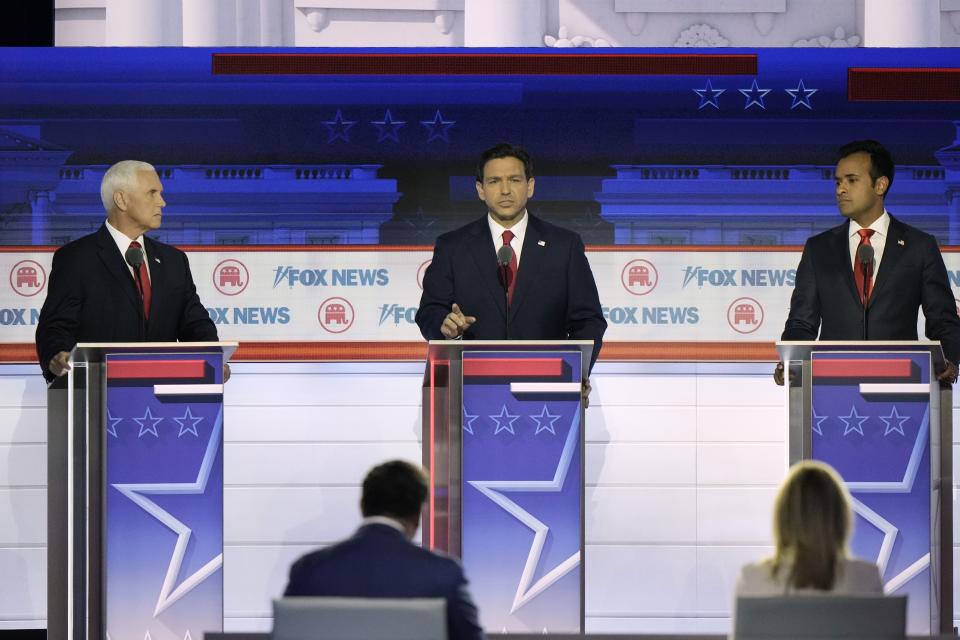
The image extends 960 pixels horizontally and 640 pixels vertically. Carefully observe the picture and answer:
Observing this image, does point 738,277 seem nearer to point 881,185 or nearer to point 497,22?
point 881,185

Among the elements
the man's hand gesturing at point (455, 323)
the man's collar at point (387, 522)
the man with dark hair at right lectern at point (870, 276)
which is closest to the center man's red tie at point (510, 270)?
the man's hand gesturing at point (455, 323)

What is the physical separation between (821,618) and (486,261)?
2.52m

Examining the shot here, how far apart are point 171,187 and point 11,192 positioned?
2.13 ft

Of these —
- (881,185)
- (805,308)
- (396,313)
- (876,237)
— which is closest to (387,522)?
(805,308)

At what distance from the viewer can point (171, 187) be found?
604cm

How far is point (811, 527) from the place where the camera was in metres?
2.89

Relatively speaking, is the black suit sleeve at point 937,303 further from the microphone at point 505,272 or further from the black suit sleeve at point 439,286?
the black suit sleeve at point 439,286

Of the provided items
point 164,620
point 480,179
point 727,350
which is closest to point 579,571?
point 164,620

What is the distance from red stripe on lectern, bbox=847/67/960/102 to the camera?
19.9 feet

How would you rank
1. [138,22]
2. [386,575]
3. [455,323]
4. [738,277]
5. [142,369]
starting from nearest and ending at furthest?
[386,575], [142,369], [455,323], [738,277], [138,22]

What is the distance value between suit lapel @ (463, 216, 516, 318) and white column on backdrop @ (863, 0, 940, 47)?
2271 mm

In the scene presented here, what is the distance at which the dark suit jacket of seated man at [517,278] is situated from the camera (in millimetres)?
5016

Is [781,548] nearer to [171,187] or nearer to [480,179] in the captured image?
[480,179]

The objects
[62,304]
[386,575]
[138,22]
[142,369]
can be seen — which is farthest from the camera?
→ [138,22]
